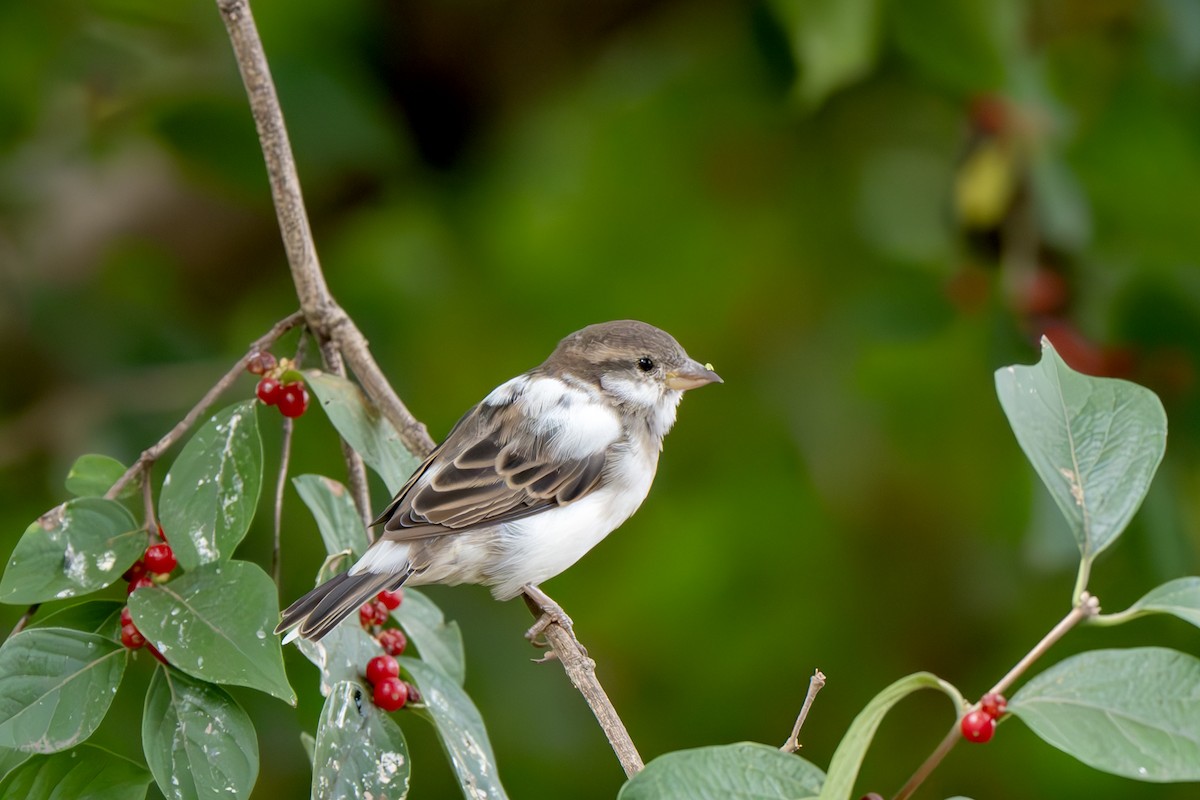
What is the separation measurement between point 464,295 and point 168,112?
1.26 meters

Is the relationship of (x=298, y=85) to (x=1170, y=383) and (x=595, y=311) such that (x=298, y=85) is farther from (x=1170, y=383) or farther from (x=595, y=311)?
(x=1170, y=383)

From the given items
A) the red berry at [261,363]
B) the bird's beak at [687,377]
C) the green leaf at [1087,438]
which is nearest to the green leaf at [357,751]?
the red berry at [261,363]

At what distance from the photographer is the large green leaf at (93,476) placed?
239cm

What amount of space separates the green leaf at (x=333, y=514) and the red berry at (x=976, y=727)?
1.17 m

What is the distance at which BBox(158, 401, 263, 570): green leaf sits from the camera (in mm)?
2238

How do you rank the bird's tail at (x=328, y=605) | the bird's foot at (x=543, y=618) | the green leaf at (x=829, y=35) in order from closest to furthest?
1. the bird's tail at (x=328, y=605)
2. the bird's foot at (x=543, y=618)
3. the green leaf at (x=829, y=35)

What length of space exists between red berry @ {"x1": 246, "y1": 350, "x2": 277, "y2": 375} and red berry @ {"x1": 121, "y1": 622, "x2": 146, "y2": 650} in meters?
0.69

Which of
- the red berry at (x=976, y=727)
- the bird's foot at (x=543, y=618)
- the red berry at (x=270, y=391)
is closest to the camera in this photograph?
the red berry at (x=976, y=727)

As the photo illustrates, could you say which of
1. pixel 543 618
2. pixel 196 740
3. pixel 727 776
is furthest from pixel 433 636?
pixel 727 776

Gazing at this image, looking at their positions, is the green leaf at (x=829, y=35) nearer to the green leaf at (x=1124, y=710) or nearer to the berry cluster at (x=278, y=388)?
the berry cluster at (x=278, y=388)

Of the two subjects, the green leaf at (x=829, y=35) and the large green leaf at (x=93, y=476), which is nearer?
the large green leaf at (x=93, y=476)

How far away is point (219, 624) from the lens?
2.12m

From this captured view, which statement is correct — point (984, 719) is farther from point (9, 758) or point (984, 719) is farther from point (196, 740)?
point (9, 758)

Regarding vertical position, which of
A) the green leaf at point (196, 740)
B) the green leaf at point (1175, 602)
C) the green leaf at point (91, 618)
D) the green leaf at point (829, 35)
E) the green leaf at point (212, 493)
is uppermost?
the green leaf at point (829, 35)
